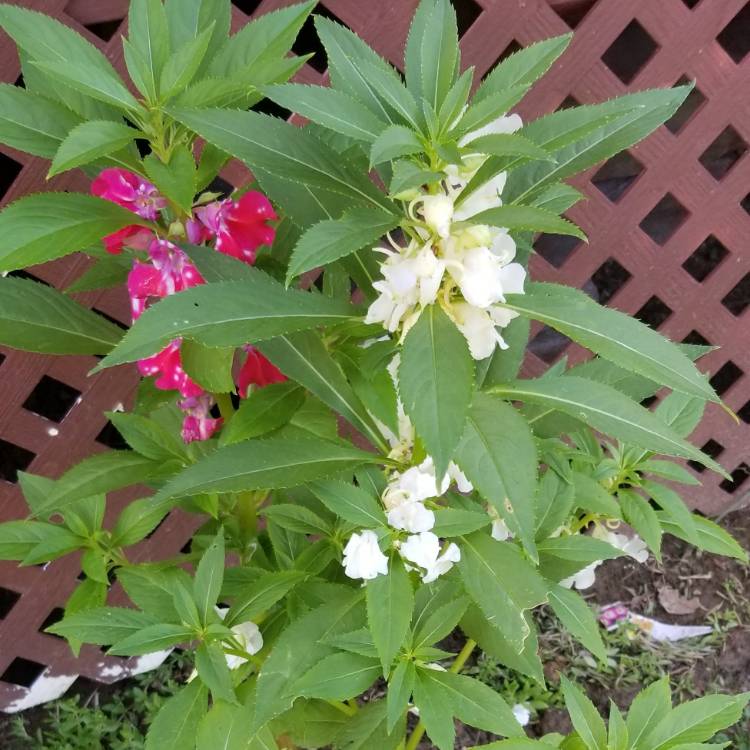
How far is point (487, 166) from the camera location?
659mm

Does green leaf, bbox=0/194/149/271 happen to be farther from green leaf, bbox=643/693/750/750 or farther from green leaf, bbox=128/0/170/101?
green leaf, bbox=643/693/750/750

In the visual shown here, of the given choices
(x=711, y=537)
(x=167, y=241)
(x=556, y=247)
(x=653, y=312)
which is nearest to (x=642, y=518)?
(x=711, y=537)

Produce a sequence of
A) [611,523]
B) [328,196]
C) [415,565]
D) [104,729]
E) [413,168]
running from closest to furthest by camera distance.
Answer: [413,168]
[328,196]
[415,565]
[611,523]
[104,729]

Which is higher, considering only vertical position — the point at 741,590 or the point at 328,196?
the point at 328,196

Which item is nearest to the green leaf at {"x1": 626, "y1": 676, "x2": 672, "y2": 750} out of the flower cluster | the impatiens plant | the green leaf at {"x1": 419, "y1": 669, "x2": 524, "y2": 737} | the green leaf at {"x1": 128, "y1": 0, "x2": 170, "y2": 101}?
the impatiens plant

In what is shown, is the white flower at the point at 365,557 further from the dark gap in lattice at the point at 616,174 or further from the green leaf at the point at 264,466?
the dark gap in lattice at the point at 616,174

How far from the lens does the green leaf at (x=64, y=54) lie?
74 cm

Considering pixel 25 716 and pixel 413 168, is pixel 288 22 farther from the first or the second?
pixel 25 716

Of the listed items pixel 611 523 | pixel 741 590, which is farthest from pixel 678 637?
pixel 611 523

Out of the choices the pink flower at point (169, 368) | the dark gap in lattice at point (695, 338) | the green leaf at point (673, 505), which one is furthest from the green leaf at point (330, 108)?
the dark gap in lattice at point (695, 338)

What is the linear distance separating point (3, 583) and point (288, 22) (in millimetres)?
1424

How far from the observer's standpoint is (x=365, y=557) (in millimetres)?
835

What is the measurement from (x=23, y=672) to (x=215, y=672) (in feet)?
4.30

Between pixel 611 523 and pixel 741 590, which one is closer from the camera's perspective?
pixel 611 523
